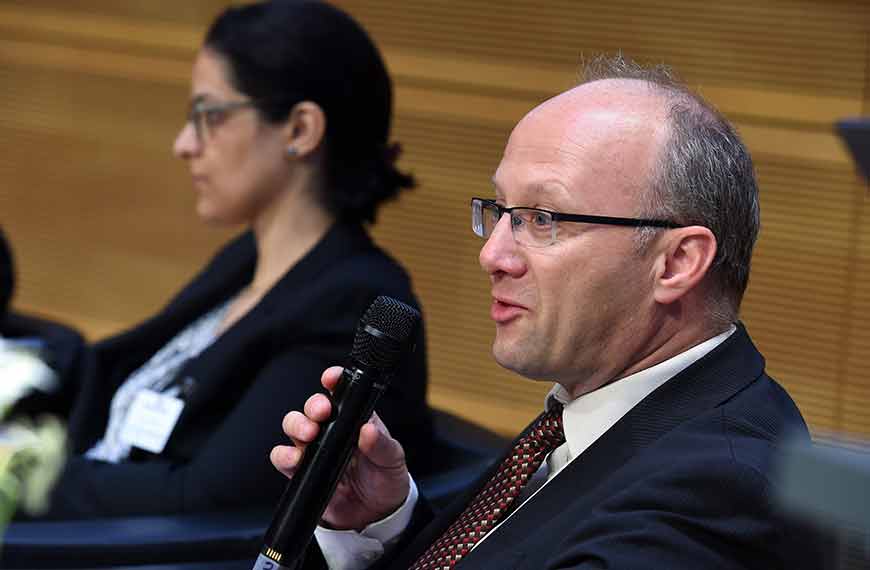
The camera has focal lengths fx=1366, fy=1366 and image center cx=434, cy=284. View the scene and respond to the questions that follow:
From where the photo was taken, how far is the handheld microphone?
1506 mm

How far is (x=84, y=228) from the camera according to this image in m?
5.39

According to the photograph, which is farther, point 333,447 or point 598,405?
point 598,405

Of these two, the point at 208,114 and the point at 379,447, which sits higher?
the point at 208,114

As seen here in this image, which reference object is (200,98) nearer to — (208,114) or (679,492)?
(208,114)

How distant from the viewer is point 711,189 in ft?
5.43

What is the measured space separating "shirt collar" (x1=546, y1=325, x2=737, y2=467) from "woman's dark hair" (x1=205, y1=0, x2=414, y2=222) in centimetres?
112

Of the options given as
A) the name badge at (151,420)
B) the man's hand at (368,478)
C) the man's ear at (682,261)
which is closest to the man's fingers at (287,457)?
the man's hand at (368,478)

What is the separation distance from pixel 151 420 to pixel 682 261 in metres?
1.32

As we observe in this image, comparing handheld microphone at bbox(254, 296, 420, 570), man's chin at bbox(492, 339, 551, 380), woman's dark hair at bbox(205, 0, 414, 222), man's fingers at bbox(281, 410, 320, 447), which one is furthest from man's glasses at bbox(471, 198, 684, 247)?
woman's dark hair at bbox(205, 0, 414, 222)

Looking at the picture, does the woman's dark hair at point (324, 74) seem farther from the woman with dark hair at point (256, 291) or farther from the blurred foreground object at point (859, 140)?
the blurred foreground object at point (859, 140)

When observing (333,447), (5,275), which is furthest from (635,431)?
(5,275)

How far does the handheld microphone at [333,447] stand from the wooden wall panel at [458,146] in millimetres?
2009

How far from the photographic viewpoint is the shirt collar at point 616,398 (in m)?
1.66

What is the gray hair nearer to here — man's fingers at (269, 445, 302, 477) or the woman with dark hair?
man's fingers at (269, 445, 302, 477)
